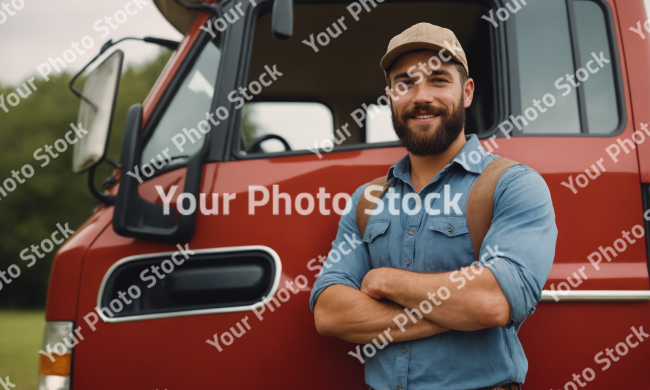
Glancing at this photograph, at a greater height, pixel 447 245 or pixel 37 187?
pixel 37 187

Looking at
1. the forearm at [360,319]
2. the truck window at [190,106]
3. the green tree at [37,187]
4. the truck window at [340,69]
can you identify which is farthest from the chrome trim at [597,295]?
the green tree at [37,187]

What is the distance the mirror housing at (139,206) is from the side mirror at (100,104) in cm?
10

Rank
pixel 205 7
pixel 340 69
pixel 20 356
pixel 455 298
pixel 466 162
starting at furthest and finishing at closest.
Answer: pixel 20 356 < pixel 340 69 < pixel 205 7 < pixel 466 162 < pixel 455 298

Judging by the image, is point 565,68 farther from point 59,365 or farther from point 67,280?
point 59,365

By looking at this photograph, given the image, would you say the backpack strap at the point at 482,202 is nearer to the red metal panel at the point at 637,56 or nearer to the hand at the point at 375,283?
the hand at the point at 375,283

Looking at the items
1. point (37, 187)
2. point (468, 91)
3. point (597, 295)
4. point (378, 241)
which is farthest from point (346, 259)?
point (37, 187)

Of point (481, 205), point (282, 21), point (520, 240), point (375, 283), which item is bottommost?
point (375, 283)

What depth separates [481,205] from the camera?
5.31ft

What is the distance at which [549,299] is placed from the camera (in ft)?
5.83

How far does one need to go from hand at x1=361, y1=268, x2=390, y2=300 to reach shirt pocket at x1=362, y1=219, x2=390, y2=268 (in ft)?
0.33

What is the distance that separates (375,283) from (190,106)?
1157mm

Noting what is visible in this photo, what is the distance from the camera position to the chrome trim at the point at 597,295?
1.75 m

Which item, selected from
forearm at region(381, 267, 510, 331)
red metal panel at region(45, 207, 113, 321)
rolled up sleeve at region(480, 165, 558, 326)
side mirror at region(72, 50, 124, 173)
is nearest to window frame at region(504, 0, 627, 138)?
rolled up sleeve at region(480, 165, 558, 326)

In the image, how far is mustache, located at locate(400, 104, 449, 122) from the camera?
1.76m
